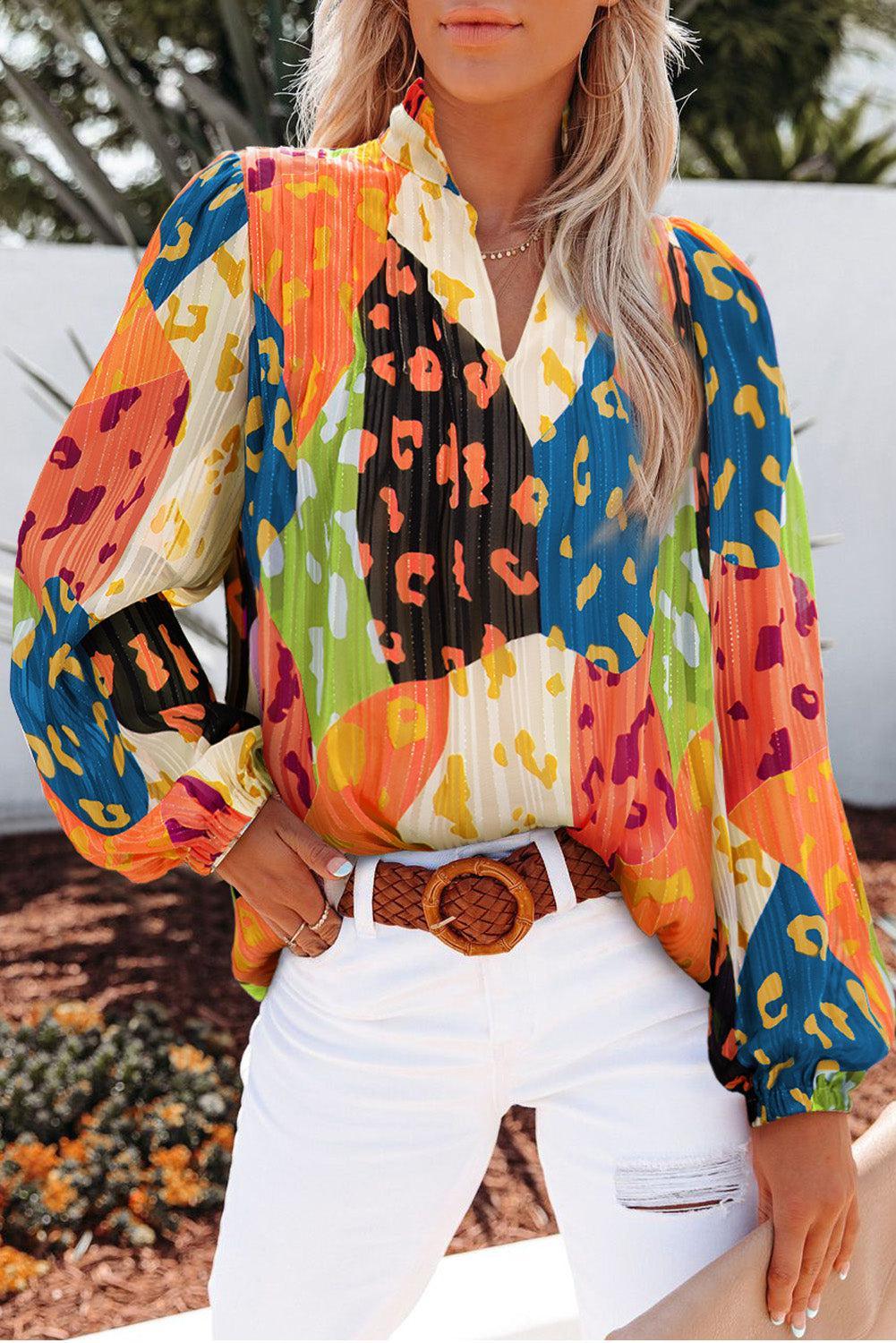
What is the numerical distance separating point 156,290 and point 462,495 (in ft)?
1.19

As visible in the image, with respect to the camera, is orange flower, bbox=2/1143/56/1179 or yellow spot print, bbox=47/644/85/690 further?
orange flower, bbox=2/1143/56/1179

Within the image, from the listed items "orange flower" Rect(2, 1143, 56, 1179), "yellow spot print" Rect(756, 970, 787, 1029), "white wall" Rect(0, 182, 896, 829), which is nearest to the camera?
"yellow spot print" Rect(756, 970, 787, 1029)

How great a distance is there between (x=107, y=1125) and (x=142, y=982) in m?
0.71

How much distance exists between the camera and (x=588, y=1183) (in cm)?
140

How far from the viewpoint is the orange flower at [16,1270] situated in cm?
268

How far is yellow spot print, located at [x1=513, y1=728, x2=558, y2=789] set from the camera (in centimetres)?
133

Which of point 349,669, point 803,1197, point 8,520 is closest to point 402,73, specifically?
point 349,669

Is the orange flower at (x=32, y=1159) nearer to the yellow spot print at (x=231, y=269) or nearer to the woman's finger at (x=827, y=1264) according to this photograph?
the woman's finger at (x=827, y=1264)

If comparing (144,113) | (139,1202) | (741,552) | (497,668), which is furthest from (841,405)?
(497,668)

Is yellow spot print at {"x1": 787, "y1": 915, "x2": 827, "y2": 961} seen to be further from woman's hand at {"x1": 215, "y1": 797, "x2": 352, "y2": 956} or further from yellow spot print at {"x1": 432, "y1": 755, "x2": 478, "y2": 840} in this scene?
woman's hand at {"x1": 215, "y1": 797, "x2": 352, "y2": 956}

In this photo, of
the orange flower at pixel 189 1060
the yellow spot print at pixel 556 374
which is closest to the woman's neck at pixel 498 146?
Answer: the yellow spot print at pixel 556 374

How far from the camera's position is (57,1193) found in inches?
114

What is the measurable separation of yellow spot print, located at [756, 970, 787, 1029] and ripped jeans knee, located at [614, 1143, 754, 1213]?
15 cm

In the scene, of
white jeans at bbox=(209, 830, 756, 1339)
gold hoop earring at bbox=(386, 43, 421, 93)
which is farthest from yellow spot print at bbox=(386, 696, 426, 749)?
gold hoop earring at bbox=(386, 43, 421, 93)
